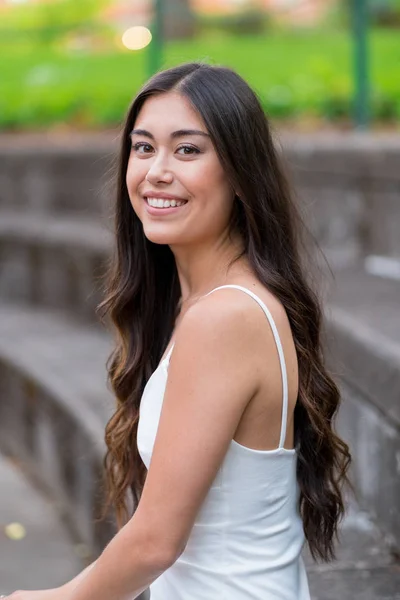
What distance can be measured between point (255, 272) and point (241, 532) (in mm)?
455

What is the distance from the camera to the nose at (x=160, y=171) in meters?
1.95

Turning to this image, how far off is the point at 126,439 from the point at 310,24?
5.51m

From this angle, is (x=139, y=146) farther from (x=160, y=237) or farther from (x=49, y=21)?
(x=49, y=21)

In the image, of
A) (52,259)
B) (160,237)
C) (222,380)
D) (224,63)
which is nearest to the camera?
(222,380)

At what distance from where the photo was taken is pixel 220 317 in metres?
1.79

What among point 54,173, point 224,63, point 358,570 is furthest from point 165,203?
Result: point 54,173

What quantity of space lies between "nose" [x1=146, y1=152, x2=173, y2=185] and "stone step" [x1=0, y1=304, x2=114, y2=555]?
194 cm

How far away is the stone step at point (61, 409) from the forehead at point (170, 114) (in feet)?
6.49

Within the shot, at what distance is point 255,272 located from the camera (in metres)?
1.96

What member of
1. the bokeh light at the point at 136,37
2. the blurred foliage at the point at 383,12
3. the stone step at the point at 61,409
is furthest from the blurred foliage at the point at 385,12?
the stone step at the point at 61,409

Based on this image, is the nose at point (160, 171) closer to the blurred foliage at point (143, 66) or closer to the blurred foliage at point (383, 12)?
the blurred foliage at point (143, 66)

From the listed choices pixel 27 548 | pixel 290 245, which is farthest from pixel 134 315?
pixel 27 548

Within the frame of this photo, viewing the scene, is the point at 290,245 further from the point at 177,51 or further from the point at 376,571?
the point at 177,51

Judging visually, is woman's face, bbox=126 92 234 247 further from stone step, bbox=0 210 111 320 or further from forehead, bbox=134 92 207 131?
stone step, bbox=0 210 111 320
